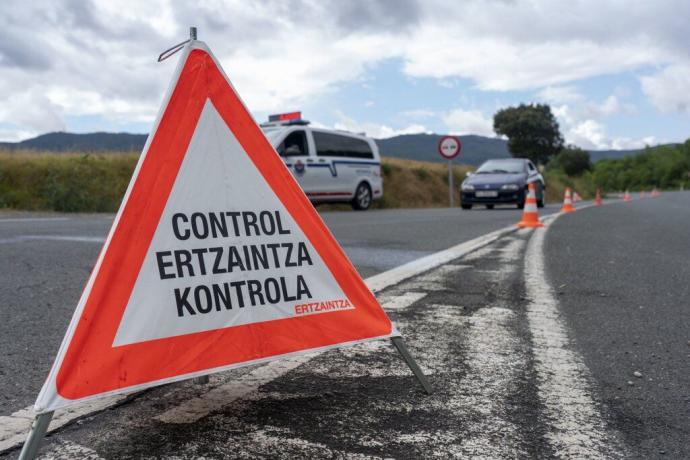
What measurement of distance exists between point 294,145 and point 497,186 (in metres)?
5.83

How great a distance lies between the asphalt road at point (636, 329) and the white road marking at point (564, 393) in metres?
0.06

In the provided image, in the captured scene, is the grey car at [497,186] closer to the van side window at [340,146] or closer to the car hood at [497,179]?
the car hood at [497,179]

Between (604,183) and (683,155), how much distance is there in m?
22.2

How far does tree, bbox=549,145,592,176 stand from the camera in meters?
93.6

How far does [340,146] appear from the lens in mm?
16812

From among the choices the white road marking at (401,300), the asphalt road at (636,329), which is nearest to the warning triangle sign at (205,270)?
the asphalt road at (636,329)

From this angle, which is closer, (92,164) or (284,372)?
(284,372)

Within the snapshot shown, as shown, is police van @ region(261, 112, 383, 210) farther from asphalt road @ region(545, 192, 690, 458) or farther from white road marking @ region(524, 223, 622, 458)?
white road marking @ region(524, 223, 622, 458)

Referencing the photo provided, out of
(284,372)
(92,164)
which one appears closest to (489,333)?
(284,372)

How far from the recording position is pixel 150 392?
2.18 meters

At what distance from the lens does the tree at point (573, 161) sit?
9362 cm

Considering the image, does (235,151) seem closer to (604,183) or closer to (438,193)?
(438,193)

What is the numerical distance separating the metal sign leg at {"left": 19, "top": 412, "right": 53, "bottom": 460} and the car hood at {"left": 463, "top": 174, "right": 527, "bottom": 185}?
55.5ft

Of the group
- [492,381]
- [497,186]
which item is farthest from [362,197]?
[492,381]
